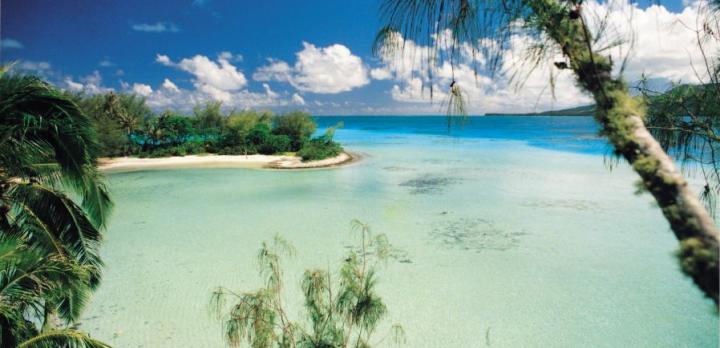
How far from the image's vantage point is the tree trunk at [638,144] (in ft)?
2.58

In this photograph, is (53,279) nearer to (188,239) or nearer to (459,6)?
(459,6)

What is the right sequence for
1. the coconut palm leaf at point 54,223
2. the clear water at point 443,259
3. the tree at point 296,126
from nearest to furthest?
1. the coconut palm leaf at point 54,223
2. the clear water at point 443,259
3. the tree at point 296,126

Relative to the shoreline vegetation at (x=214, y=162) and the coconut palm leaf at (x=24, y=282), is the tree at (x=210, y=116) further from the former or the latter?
the coconut palm leaf at (x=24, y=282)

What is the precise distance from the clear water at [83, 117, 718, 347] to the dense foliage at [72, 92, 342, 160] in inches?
511

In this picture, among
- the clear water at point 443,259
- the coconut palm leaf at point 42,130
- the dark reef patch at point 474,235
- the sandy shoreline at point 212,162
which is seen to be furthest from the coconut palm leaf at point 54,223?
the sandy shoreline at point 212,162

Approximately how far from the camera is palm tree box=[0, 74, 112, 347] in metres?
3.32

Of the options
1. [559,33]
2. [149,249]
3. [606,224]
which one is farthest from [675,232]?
[606,224]

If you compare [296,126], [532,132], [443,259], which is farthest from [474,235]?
[532,132]

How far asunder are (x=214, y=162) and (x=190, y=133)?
8.22 metres

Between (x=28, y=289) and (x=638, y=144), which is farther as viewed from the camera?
(x=28, y=289)

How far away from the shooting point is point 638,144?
92 centimetres

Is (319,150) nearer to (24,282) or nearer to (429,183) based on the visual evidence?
(429,183)

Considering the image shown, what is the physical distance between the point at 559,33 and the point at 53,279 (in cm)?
464

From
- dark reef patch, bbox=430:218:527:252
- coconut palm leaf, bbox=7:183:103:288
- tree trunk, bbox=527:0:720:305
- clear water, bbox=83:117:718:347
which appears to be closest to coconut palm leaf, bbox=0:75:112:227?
coconut palm leaf, bbox=7:183:103:288
